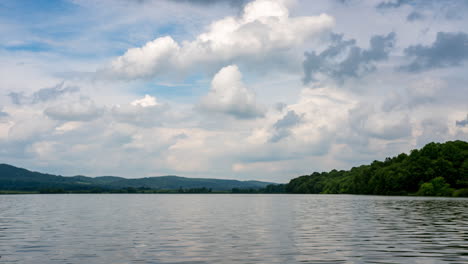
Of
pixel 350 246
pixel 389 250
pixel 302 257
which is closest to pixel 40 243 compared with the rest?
pixel 302 257

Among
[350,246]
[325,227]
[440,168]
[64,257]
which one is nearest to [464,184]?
[440,168]

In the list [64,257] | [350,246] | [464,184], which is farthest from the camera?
[464,184]

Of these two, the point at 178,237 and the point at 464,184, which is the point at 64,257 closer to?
the point at 178,237

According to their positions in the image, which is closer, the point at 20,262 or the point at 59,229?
the point at 20,262

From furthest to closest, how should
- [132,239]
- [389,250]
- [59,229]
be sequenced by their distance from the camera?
[59,229]
[132,239]
[389,250]

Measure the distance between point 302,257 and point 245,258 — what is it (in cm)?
357

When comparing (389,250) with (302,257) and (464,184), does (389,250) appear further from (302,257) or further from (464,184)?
(464,184)

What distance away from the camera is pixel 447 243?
112ft

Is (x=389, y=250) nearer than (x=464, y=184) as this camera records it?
Yes

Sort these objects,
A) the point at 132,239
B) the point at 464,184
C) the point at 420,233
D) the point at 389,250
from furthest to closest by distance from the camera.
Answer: the point at 464,184 → the point at 420,233 → the point at 132,239 → the point at 389,250

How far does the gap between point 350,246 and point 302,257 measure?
654 centimetres

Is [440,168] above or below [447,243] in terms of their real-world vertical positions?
above

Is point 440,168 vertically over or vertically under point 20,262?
over

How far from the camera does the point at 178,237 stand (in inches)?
1574
